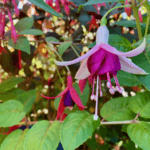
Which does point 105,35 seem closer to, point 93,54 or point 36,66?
point 93,54

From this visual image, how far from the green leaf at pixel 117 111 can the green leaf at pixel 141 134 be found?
4cm

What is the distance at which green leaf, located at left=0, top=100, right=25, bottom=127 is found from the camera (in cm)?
44

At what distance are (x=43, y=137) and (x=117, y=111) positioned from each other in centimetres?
21

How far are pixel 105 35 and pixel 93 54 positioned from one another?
0.05 m

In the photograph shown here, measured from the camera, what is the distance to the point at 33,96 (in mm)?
574

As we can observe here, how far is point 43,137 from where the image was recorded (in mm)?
391

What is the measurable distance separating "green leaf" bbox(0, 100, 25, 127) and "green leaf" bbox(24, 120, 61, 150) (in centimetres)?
7

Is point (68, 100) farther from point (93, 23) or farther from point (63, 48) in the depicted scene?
point (93, 23)

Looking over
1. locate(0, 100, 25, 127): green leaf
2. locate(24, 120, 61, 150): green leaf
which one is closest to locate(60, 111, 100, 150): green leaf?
locate(24, 120, 61, 150): green leaf

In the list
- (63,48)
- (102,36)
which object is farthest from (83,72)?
(63,48)

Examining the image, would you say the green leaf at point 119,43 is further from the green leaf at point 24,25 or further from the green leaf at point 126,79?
the green leaf at point 24,25

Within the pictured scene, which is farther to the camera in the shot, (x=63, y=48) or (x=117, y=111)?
(x=63, y=48)

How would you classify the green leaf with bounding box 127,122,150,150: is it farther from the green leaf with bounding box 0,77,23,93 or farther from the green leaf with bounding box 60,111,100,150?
the green leaf with bounding box 0,77,23,93

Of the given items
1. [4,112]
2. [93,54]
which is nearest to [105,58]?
[93,54]
